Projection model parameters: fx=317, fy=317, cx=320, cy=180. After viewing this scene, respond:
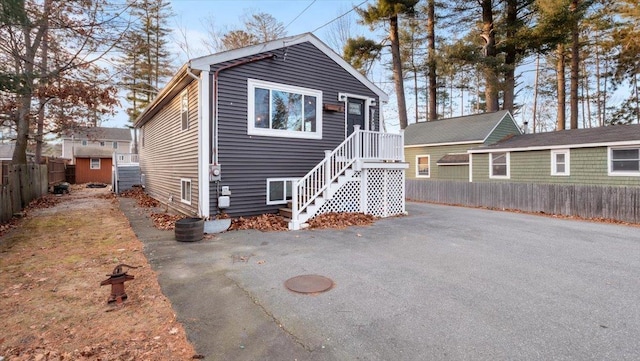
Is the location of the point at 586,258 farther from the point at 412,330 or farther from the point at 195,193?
the point at 195,193

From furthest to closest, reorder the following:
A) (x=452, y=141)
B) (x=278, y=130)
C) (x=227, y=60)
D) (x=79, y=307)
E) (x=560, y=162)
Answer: (x=452, y=141)
(x=560, y=162)
(x=278, y=130)
(x=227, y=60)
(x=79, y=307)

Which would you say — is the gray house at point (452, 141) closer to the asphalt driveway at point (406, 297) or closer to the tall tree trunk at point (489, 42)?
the tall tree trunk at point (489, 42)

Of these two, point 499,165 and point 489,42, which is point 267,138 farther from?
point 489,42

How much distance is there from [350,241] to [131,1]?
348 inches

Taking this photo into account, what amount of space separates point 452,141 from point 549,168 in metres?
5.76

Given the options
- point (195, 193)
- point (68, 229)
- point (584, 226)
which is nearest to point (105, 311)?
point (195, 193)

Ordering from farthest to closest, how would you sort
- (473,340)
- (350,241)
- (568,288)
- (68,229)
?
(68,229), (350,241), (568,288), (473,340)

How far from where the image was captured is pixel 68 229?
772cm

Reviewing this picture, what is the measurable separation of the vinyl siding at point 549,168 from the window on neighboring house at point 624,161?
18 cm

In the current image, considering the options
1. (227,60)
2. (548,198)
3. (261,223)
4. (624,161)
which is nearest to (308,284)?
(261,223)

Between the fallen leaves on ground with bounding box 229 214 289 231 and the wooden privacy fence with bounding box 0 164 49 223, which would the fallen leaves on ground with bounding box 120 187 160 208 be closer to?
the wooden privacy fence with bounding box 0 164 49 223

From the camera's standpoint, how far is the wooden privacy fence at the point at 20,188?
8.55 m

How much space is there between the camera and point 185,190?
935 centimetres

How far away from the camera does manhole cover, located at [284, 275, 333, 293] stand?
3.99 meters
